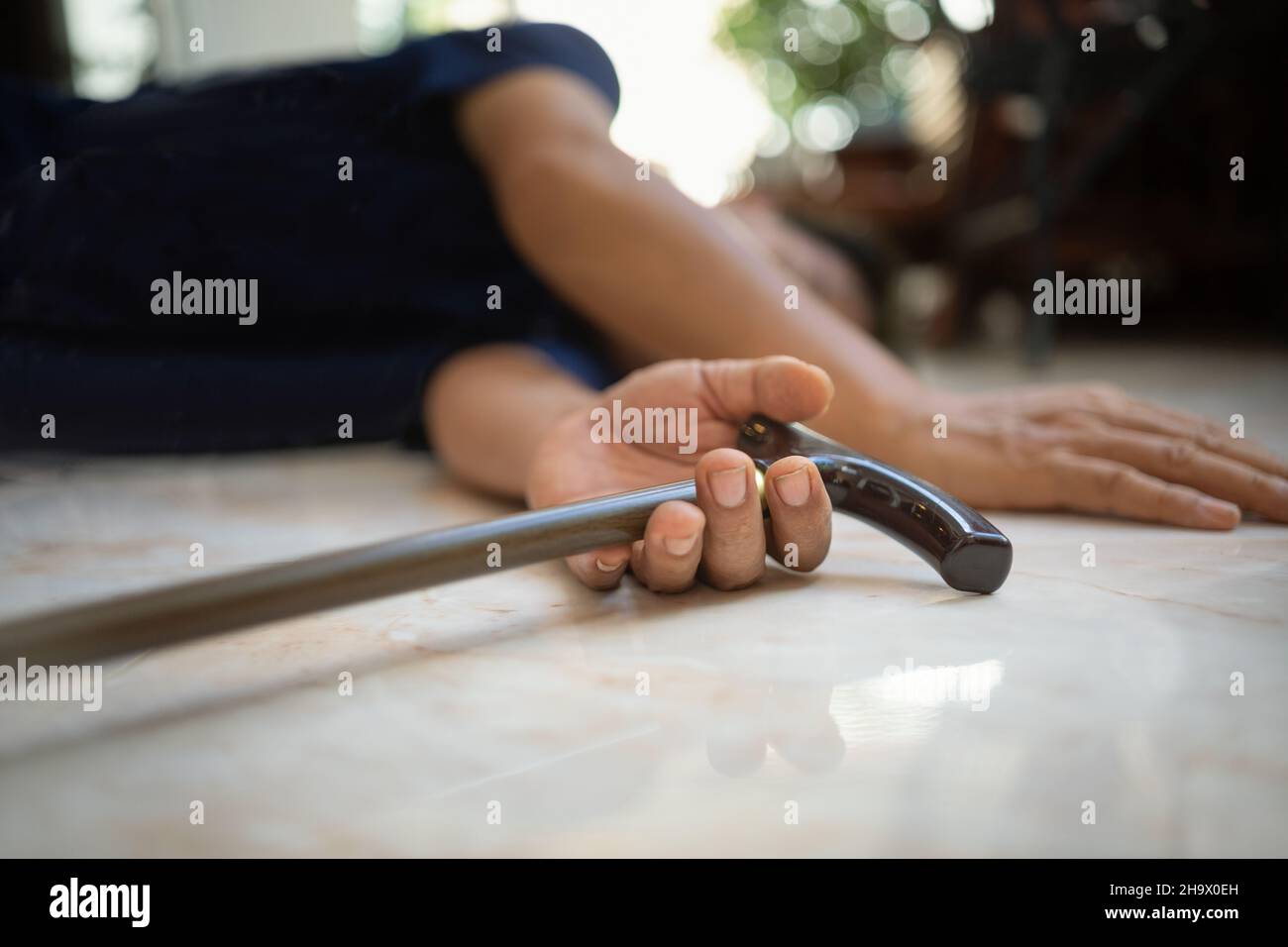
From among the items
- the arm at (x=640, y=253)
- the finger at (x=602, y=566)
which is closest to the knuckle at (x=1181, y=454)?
the arm at (x=640, y=253)

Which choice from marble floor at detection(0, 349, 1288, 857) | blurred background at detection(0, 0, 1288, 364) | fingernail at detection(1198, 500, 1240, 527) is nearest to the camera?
marble floor at detection(0, 349, 1288, 857)

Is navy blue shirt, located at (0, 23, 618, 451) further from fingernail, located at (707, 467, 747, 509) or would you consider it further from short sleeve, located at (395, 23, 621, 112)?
fingernail, located at (707, 467, 747, 509)

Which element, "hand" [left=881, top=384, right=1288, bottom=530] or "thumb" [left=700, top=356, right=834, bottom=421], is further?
"hand" [left=881, top=384, right=1288, bottom=530]

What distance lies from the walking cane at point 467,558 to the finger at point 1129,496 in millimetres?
190

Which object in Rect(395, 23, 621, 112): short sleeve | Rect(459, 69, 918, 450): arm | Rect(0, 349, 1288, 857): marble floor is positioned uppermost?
Rect(395, 23, 621, 112): short sleeve

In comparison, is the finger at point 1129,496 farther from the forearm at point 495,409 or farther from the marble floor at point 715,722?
the forearm at point 495,409

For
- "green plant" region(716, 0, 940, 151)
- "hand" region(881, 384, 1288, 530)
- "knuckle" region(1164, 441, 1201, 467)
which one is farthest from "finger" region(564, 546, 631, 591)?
"green plant" region(716, 0, 940, 151)

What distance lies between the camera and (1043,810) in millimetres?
310

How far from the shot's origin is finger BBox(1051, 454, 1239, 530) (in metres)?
0.61

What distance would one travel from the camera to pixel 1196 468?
63 centimetres

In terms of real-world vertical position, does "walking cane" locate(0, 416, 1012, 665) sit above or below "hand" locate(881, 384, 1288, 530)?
below

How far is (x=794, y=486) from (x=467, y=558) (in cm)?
16

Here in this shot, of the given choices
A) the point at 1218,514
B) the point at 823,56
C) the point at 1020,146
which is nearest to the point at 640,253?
the point at 1218,514

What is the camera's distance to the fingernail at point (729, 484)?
0.45 meters
